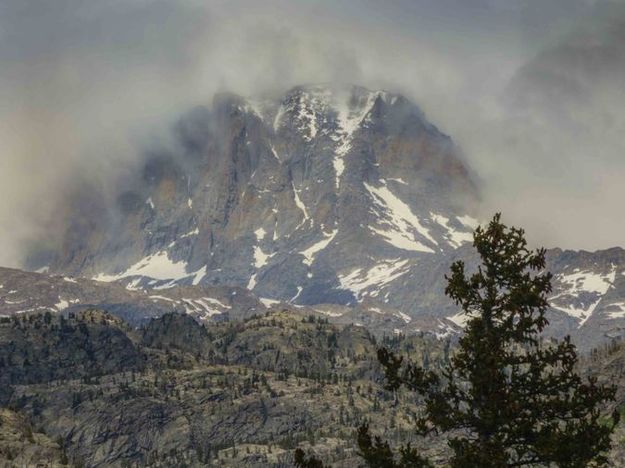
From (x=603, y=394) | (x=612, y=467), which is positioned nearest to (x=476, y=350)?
(x=603, y=394)

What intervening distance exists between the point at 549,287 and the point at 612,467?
56935 mm

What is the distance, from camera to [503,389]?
4412cm

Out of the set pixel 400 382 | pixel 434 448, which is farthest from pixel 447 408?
pixel 434 448

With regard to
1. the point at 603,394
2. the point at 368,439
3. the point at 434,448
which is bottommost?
the point at 434,448

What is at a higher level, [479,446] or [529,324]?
[529,324]

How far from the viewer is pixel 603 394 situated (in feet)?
142

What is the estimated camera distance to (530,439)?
44031 millimetres

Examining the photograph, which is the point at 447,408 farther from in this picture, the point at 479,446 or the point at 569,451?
the point at 569,451

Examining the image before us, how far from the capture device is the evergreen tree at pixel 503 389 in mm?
42938

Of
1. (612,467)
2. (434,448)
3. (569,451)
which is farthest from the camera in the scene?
(434,448)

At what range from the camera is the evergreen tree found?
4294 centimetres

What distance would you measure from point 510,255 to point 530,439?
7936 millimetres

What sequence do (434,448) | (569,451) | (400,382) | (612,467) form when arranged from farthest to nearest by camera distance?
(434,448)
(612,467)
(400,382)
(569,451)

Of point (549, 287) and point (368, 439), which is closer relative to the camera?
point (368, 439)
